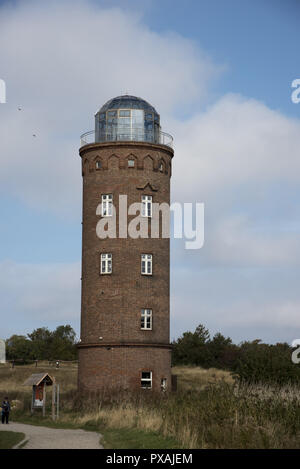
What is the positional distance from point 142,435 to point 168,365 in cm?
1872

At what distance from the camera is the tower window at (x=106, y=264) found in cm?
4112

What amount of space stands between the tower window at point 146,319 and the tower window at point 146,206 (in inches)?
217

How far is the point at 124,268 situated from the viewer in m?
40.8

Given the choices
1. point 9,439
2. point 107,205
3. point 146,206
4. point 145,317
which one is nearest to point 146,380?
point 145,317

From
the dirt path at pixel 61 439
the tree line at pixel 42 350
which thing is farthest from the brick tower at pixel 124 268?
the tree line at pixel 42 350

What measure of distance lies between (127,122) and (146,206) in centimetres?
538

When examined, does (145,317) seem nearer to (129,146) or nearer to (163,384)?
(163,384)

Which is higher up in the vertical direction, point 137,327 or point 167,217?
point 167,217

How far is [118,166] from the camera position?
138ft

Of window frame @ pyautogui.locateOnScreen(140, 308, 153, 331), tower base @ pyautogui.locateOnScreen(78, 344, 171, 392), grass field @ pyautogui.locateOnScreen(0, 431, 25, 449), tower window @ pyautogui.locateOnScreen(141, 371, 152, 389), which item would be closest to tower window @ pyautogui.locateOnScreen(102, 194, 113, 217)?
window frame @ pyautogui.locateOnScreen(140, 308, 153, 331)

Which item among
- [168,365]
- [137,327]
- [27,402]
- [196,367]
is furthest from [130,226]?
[196,367]

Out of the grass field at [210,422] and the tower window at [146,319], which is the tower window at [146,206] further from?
the grass field at [210,422]

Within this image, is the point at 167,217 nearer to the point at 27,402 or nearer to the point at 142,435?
the point at 27,402
